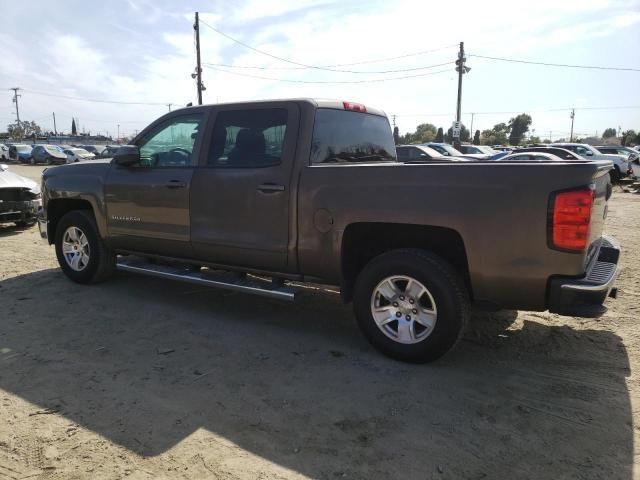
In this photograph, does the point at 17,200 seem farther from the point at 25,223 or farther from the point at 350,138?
the point at 350,138

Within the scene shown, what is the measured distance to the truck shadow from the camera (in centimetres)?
270

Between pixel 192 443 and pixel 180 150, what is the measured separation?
9.72ft

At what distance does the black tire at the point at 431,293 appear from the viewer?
347cm

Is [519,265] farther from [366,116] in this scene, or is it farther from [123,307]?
[123,307]

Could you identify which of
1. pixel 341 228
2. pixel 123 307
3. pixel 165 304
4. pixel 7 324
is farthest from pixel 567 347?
pixel 7 324

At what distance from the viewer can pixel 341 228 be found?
151 inches

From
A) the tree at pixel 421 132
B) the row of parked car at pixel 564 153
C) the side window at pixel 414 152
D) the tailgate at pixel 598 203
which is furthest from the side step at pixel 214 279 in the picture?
the tree at pixel 421 132

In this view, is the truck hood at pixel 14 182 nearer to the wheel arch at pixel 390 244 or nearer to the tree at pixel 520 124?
the wheel arch at pixel 390 244

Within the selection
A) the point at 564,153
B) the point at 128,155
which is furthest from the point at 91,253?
the point at 564,153

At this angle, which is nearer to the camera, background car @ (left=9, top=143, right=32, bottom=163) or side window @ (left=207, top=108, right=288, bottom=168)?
side window @ (left=207, top=108, right=288, bottom=168)

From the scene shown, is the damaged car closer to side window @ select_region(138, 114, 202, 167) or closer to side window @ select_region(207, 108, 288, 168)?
side window @ select_region(138, 114, 202, 167)

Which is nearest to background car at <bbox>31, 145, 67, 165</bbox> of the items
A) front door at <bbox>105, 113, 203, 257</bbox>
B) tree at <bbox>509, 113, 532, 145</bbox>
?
front door at <bbox>105, 113, 203, 257</bbox>

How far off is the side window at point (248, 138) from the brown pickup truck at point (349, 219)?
13mm

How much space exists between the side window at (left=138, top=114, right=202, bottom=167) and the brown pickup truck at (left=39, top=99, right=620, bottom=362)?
1 centimetres
